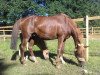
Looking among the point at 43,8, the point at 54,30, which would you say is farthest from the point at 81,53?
the point at 43,8

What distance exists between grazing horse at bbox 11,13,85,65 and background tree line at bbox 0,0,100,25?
64.7 ft

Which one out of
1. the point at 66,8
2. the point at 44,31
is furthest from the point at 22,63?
the point at 66,8

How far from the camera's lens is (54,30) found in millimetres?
9289

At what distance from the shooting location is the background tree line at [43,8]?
29359 mm

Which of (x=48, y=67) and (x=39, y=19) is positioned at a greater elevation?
(x=39, y=19)

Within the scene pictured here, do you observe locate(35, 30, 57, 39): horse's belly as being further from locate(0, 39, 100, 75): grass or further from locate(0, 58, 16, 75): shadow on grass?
locate(0, 58, 16, 75): shadow on grass

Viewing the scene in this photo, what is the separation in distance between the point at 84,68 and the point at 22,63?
236 centimetres

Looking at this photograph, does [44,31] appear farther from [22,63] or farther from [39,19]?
[22,63]

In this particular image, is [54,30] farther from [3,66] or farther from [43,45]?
[3,66]

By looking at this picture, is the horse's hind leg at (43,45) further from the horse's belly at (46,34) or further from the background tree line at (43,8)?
the background tree line at (43,8)

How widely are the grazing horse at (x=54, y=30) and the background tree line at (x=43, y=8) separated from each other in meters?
19.7

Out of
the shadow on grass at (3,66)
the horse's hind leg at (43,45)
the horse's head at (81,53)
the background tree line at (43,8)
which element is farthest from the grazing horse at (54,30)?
the background tree line at (43,8)

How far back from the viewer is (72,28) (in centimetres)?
928

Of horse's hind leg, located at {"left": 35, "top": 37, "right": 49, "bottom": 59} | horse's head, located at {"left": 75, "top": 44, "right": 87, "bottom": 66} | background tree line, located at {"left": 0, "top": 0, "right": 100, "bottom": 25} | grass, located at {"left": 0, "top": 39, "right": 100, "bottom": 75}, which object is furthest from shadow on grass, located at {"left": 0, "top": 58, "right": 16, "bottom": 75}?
background tree line, located at {"left": 0, "top": 0, "right": 100, "bottom": 25}
